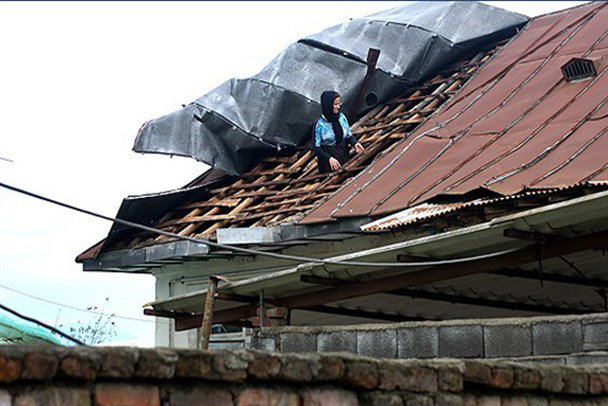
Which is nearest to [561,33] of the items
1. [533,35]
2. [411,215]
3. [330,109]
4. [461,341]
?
[533,35]

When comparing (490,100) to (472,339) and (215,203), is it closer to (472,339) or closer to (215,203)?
(215,203)

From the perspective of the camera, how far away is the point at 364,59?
16609mm

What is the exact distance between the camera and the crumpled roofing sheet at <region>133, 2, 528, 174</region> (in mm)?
16281

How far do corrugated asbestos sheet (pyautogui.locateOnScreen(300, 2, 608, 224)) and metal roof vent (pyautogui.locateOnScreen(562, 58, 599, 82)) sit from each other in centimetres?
8

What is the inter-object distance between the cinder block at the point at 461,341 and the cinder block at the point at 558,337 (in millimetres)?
431

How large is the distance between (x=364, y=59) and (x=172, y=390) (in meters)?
12.2

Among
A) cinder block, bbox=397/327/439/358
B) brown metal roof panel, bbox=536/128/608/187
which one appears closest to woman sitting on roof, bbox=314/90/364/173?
brown metal roof panel, bbox=536/128/608/187

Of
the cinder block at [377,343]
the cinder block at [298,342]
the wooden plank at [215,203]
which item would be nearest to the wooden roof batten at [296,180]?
the wooden plank at [215,203]

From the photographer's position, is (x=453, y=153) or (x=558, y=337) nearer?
(x=558, y=337)

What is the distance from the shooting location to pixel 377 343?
9.12 meters

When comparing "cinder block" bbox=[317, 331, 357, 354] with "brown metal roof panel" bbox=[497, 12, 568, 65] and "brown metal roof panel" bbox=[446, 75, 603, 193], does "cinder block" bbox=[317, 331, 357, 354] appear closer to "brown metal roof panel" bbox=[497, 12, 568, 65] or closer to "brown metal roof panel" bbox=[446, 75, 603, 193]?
"brown metal roof panel" bbox=[446, 75, 603, 193]

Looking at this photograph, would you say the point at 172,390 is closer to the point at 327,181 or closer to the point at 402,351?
the point at 402,351

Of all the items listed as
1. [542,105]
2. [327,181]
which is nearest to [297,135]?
[327,181]

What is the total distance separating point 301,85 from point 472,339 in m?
8.19
